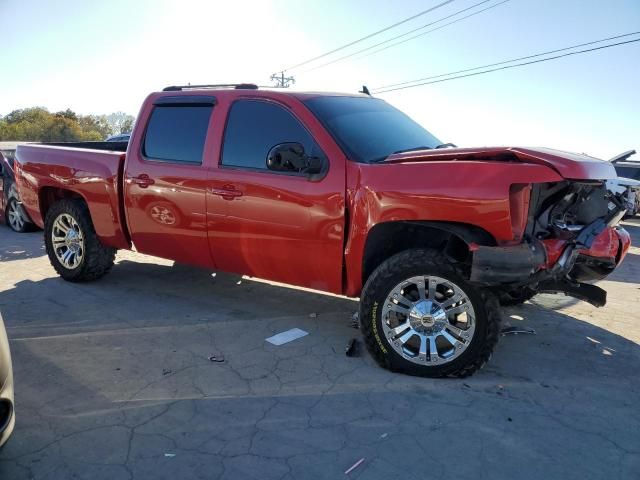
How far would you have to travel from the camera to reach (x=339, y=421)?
311 centimetres

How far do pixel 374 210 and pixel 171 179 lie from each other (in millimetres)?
1995

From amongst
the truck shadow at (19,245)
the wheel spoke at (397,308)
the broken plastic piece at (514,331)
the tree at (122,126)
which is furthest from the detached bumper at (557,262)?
the tree at (122,126)

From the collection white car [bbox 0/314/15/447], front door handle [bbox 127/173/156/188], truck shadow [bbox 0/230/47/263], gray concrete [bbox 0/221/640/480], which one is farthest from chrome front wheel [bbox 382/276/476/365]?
truck shadow [bbox 0/230/47/263]

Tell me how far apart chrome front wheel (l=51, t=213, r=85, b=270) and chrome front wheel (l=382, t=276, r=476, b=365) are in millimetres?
3657

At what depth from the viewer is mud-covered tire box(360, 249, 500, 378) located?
3.50 m

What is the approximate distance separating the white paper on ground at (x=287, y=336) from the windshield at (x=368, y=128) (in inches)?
62.5

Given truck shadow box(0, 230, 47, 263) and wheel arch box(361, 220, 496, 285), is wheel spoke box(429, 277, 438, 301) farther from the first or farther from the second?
truck shadow box(0, 230, 47, 263)

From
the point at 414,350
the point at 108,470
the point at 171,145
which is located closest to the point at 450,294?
the point at 414,350

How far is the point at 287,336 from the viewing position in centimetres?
443

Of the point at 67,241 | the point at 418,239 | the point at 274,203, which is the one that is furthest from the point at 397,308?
the point at 67,241

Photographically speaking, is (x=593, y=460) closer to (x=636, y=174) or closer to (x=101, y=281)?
Result: (x=101, y=281)

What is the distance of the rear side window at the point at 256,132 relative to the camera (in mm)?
4125

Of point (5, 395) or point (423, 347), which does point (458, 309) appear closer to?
point (423, 347)

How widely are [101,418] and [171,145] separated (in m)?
2.59
